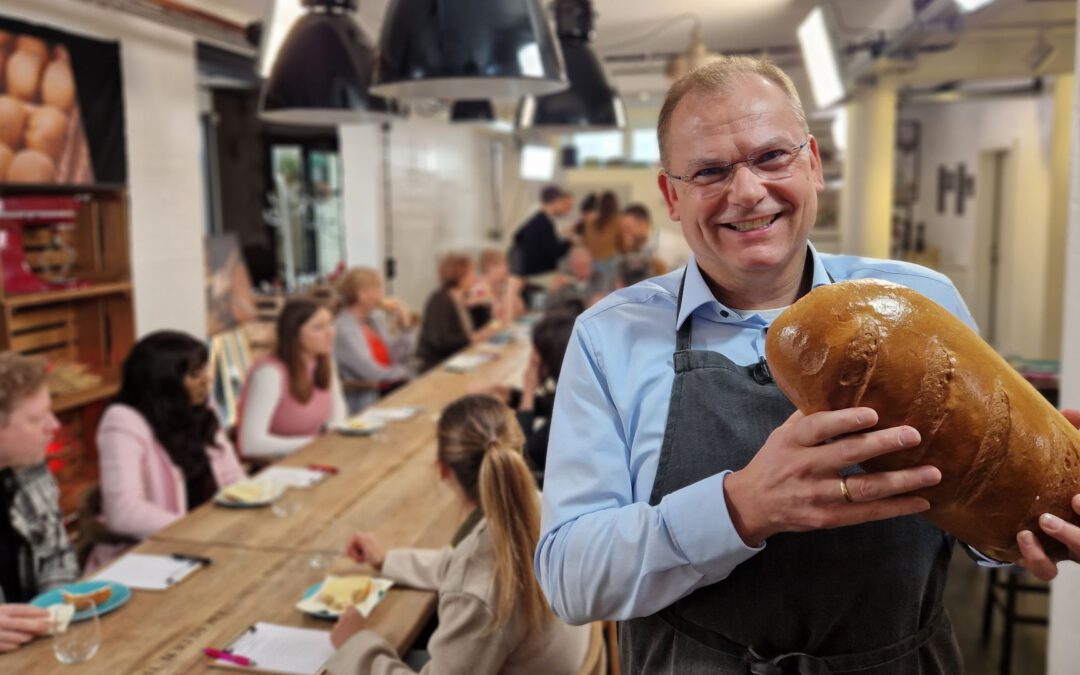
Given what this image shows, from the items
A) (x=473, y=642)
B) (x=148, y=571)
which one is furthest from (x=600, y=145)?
(x=473, y=642)

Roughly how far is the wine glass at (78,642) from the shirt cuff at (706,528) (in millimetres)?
1473

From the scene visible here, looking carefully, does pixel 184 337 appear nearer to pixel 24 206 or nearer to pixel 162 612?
pixel 162 612

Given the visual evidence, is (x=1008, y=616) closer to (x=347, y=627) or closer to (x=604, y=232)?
(x=347, y=627)

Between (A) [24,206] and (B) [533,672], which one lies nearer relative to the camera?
(B) [533,672]

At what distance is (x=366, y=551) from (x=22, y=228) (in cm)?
329

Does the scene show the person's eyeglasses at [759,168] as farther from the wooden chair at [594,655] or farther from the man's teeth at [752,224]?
the wooden chair at [594,655]

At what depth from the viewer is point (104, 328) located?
527cm

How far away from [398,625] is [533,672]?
1.23ft

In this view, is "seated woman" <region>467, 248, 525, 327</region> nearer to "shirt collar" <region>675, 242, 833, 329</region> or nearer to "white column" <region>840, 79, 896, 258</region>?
"white column" <region>840, 79, 896, 258</region>

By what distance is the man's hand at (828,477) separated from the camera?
0.85 m

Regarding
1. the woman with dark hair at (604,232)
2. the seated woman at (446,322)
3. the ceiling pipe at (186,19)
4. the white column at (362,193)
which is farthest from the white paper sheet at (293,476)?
the white column at (362,193)

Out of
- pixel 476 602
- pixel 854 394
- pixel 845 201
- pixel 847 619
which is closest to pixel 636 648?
pixel 847 619

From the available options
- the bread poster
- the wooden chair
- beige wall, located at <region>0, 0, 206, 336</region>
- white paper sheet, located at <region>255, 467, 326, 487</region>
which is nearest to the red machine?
the bread poster

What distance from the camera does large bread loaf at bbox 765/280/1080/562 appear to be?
2.89ft
